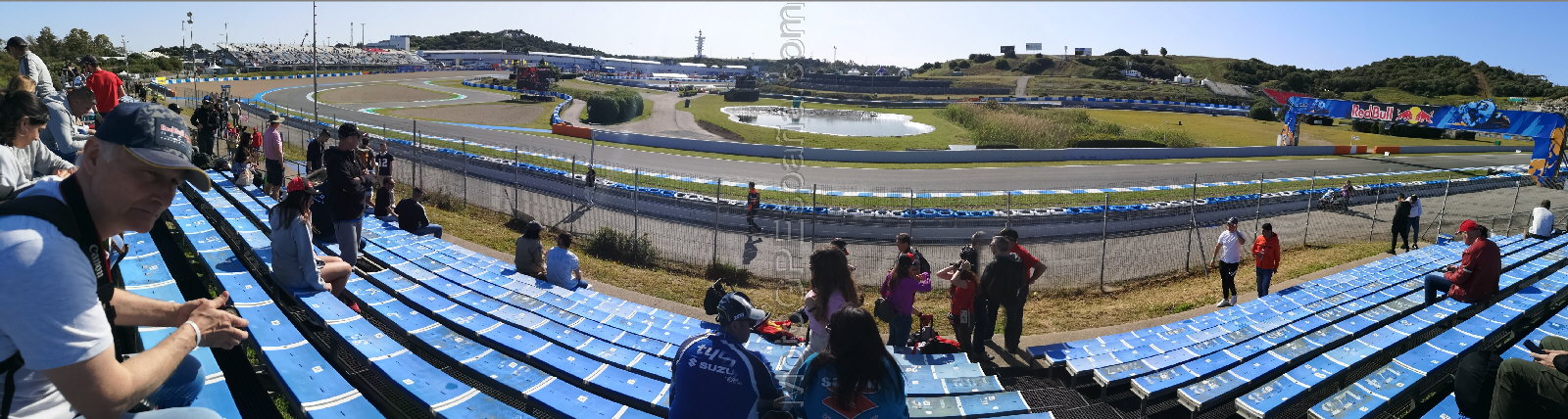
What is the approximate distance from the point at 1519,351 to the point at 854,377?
265 inches

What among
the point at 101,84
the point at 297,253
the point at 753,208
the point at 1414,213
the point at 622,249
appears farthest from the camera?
the point at 753,208

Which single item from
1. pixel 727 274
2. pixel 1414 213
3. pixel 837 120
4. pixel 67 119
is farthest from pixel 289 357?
pixel 837 120

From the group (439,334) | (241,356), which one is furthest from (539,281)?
(241,356)

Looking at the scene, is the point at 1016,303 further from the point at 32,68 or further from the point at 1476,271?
the point at 32,68

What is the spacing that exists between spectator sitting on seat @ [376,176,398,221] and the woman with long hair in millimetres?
8661

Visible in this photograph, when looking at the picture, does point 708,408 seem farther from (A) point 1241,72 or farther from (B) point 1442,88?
(A) point 1241,72

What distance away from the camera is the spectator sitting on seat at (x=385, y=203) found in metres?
12.5

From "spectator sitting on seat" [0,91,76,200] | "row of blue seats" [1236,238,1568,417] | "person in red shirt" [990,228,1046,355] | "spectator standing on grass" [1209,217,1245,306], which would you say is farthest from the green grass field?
"spectator sitting on seat" [0,91,76,200]

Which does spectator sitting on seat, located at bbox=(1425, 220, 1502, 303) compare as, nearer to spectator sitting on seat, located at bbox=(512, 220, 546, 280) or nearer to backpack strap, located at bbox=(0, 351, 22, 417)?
spectator sitting on seat, located at bbox=(512, 220, 546, 280)

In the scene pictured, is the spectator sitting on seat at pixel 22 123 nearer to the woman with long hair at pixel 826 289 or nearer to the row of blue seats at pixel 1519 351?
the woman with long hair at pixel 826 289

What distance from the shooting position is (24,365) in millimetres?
2049

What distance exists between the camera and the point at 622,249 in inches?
583

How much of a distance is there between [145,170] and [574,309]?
583 centimetres

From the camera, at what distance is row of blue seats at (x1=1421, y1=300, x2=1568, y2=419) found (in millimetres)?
5879
